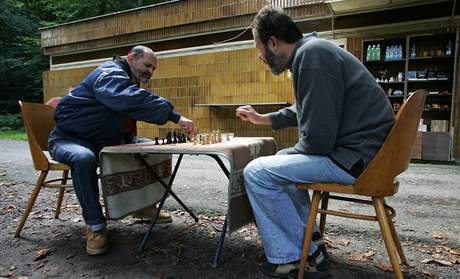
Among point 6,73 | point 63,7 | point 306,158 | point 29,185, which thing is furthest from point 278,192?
point 6,73

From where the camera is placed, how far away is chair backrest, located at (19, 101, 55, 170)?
104 inches

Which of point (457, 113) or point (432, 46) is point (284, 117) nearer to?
point (457, 113)

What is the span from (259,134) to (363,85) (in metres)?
6.97

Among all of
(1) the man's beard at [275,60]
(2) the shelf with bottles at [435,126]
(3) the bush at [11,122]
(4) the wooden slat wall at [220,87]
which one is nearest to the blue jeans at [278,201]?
(1) the man's beard at [275,60]

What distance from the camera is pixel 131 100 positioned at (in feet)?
7.48

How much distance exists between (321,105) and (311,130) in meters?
0.13

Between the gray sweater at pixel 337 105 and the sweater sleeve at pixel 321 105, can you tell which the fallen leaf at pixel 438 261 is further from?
the sweater sleeve at pixel 321 105

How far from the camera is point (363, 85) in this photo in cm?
174

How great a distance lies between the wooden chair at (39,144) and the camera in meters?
2.63

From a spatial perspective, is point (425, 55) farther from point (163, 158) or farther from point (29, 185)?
point (29, 185)

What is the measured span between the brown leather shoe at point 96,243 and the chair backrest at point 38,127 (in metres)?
0.70

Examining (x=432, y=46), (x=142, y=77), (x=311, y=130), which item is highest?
(x=432, y=46)

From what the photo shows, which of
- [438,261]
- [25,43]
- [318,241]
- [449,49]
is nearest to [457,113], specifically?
[449,49]

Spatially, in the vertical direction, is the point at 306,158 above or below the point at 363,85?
below
